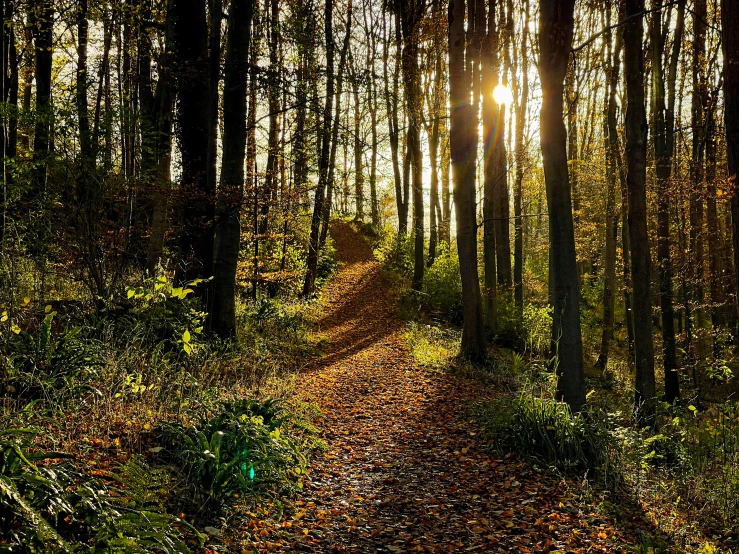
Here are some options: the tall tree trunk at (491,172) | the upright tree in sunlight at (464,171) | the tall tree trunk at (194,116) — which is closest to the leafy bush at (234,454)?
the tall tree trunk at (194,116)

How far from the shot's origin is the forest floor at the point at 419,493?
3982 mm

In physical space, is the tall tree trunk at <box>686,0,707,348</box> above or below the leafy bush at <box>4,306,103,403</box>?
above

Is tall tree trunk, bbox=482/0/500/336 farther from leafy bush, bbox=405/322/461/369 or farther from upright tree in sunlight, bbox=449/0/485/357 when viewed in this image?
leafy bush, bbox=405/322/461/369

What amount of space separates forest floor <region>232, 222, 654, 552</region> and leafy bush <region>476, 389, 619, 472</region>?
210 millimetres

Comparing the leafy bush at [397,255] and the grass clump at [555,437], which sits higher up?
the leafy bush at [397,255]

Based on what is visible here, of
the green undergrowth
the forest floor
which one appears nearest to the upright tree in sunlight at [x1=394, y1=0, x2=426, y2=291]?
the forest floor

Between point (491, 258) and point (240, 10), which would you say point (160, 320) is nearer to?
point (240, 10)

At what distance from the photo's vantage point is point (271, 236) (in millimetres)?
12617

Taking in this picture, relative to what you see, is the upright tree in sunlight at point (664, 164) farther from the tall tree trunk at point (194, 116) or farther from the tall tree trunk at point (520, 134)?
the tall tree trunk at point (194, 116)

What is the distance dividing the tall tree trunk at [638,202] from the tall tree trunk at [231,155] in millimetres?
6364

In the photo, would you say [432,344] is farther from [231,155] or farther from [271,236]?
[231,155]

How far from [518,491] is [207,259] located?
21.0ft

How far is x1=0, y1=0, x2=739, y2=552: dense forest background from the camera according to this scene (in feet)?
16.1

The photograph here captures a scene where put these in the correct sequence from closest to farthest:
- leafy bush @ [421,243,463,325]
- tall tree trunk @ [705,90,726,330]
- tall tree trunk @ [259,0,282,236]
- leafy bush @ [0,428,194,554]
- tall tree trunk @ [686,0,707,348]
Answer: leafy bush @ [0,428,194,554], tall tree trunk @ [259,0,282,236], tall tree trunk @ [705,90,726,330], tall tree trunk @ [686,0,707,348], leafy bush @ [421,243,463,325]
